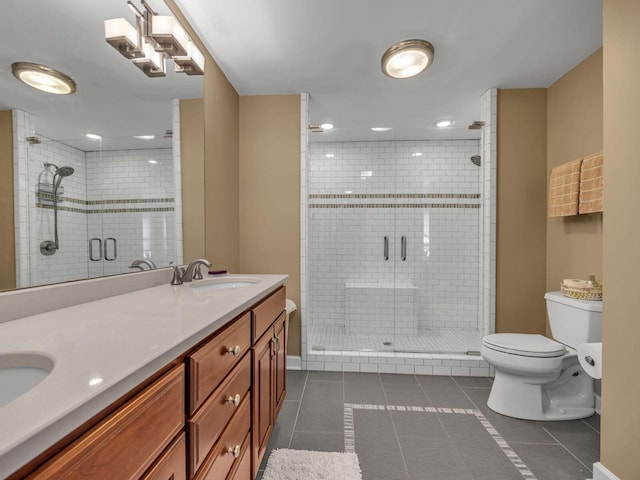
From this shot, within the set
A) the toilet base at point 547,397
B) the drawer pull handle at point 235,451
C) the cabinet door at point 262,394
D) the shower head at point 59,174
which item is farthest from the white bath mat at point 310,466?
the shower head at point 59,174

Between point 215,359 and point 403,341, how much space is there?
2.61 m

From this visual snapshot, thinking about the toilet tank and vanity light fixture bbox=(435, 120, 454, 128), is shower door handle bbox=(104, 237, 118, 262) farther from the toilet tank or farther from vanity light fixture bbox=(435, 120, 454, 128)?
vanity light fixture bbox=(435, 120, 454, 128)

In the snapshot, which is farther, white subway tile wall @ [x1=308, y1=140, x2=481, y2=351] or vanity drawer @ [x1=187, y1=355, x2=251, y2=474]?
white subway tile wall @ [x1=308, y1=140, x2=481, y2=351]

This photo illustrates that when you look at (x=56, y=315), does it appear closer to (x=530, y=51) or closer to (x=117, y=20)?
(x=117, y=20)

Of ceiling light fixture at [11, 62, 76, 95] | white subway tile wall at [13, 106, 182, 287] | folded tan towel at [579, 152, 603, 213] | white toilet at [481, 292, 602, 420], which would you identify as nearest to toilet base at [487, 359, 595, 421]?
white toilet at [481, 292, 602, 420]

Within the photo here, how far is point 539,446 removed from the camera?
1.73m

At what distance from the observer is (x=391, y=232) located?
3.57 meters

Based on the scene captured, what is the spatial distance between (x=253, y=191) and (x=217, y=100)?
803 mm

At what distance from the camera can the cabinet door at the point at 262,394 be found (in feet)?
4.28

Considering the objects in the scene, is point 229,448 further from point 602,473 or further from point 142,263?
point 602,473

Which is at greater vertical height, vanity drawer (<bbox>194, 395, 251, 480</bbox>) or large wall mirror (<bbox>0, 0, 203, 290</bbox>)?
large wall mirror (<bbox>0, 0, 203, 290</bbox>)

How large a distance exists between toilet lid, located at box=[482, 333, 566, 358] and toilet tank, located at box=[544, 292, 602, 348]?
0.33 ft

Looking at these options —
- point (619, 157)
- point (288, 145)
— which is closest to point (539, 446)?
point (619, 157)

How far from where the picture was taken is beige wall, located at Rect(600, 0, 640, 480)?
4.11 feet
